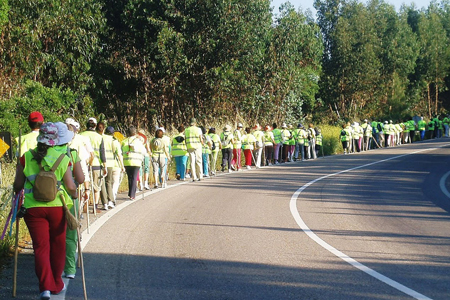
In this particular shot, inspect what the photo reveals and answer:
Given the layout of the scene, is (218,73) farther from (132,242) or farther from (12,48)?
(132,242)

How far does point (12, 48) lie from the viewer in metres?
27.6

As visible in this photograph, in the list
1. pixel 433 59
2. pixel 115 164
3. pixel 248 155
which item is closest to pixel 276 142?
pixel 248 155

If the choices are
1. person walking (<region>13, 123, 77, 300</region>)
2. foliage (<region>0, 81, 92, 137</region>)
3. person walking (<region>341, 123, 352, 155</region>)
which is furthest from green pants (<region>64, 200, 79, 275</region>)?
person walking (<region>341, 123, 352, 155</region>)

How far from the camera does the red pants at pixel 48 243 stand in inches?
272

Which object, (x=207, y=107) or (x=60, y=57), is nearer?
(x=60, y=57)

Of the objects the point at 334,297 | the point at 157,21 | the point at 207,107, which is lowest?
the point at 334,297

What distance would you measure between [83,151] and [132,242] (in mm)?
2147

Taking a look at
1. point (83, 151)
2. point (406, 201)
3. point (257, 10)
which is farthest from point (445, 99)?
point (83, 151)

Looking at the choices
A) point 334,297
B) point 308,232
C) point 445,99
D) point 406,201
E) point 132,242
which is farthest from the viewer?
point 445,99

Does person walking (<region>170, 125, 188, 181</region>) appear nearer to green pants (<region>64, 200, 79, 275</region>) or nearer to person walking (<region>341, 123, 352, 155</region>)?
green pants (<region>64, 200, 79, 275</region>)

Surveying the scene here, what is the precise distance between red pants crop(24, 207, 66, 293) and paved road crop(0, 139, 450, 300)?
13.7 inches

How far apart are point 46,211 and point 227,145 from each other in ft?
61.6

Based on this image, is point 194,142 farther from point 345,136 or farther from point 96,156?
point 345,136

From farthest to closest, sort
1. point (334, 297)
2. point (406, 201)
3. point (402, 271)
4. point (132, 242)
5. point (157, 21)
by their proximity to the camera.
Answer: point (157, 21) < point (406, 201) < point (132, 242) < point (402, 271) < point (334, 297)
